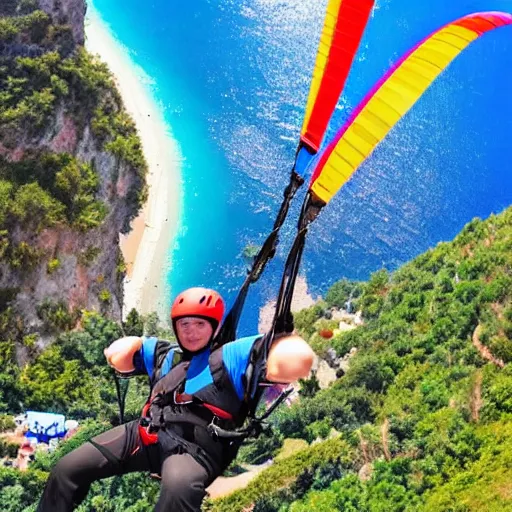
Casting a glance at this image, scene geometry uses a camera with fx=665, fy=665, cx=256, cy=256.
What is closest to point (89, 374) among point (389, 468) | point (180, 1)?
point (389, 468)

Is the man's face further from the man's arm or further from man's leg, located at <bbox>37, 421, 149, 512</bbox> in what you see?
the man's arm

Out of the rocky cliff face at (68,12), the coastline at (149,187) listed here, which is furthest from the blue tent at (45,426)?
the rocky cliff face at (68,12)

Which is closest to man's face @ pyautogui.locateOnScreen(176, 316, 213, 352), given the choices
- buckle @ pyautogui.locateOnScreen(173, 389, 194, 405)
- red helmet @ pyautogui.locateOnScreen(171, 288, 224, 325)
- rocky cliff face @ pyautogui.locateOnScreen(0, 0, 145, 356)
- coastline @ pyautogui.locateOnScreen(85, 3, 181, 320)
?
red helmet @ pyautogui.locateOnScreen(171, 288, 224, 325)

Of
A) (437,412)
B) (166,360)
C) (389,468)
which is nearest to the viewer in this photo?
(166,360)

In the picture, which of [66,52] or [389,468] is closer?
[389,468]

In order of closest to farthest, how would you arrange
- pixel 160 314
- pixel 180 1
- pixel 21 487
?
pixel 21 487
pixel 160 314
pixel 180 1

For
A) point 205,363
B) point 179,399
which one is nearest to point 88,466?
point 179,399

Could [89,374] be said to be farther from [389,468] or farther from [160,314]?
[389,468]
